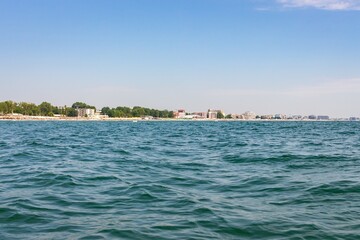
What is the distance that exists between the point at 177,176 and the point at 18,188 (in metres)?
5.34

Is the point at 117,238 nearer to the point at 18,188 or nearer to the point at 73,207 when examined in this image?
the point at 73,207

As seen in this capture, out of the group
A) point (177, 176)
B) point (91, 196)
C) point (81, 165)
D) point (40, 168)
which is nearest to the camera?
point (91, 196)

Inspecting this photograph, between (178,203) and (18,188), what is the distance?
16.9 ft

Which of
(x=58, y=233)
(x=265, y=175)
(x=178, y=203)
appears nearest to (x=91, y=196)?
(x=178, y=203)

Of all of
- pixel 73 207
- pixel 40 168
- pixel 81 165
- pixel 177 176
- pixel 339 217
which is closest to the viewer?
pixel 339 217

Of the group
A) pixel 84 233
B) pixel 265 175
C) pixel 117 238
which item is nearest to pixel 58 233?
pixel 84 233

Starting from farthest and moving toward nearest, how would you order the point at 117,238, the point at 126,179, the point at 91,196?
the point at 126,179, the point at 91,196, the point at 117,238

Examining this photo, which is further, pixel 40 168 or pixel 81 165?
pixel 81 165

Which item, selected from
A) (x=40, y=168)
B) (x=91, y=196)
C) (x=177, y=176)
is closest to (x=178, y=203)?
(x=91, y=196)

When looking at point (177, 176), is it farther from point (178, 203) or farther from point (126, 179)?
point (178, 203)

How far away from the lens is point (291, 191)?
11.1 m

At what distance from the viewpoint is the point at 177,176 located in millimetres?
14047

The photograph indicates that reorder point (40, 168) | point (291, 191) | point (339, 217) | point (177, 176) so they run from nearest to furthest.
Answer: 1. point (339, 217)
2. point (291, 191)
3. point (177, 176)
4. point (40, 168)

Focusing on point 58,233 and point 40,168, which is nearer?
point 58,233
